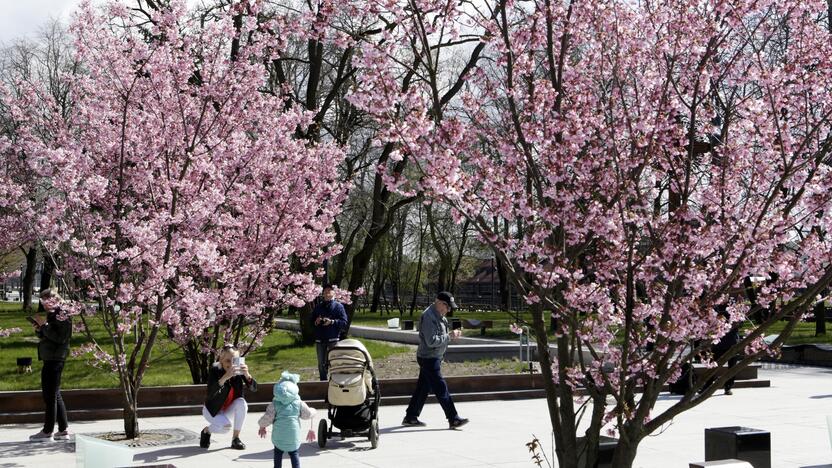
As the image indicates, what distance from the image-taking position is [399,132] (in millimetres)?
6480

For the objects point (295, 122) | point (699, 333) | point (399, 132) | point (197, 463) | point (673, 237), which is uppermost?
point (295, 122)

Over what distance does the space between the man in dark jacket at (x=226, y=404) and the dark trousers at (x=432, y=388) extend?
2.46 m

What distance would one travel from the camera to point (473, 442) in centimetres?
1169

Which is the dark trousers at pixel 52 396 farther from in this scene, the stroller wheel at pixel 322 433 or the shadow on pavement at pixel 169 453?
the stroller wheel at pixel 322 433

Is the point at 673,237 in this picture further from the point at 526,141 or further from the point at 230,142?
the point at 230,142

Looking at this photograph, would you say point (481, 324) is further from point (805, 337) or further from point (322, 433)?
point (322, 433)

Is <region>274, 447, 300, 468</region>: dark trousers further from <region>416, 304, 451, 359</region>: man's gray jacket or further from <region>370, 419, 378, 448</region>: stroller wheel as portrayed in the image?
<region>416, 304, 451, 359</region>: man's gray jacket

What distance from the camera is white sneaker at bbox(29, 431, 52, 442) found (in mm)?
11820

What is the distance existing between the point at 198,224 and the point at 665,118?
7504 mm

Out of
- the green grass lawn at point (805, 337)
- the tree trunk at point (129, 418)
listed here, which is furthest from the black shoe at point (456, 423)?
the green grass lawn at point (805, 337)

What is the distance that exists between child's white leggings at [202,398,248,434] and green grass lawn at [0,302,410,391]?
8.75ft

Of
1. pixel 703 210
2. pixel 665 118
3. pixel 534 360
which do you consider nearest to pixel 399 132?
pixel 665 118

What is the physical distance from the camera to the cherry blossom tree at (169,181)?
40.0 ft

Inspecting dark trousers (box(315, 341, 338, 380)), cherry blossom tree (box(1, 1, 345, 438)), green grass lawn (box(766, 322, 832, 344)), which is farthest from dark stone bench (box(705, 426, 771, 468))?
green grass lawn (box(766, 322, 832, 344))
